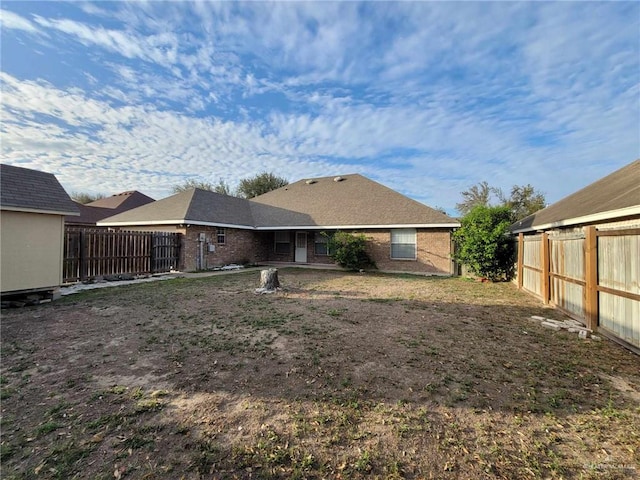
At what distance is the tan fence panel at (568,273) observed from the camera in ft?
18.9

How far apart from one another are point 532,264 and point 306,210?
1222 cm

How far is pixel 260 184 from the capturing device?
35094 mm

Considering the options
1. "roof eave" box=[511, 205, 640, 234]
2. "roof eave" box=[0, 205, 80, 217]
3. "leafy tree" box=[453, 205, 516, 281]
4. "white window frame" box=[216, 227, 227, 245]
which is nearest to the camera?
"roof eave" box=[511, 205, 640, 234]

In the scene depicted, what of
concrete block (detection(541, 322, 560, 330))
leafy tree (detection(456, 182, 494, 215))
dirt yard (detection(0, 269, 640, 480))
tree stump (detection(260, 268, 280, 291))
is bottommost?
dirt yard (detection(0, 269, 640, 480))

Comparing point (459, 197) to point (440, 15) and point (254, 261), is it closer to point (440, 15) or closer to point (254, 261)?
point (254, 261)

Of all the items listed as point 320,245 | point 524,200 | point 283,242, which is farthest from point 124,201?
point 524,200

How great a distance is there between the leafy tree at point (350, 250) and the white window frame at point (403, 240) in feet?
4.18

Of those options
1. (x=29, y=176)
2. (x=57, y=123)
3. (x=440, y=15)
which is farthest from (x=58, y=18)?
(x=440, y=15)

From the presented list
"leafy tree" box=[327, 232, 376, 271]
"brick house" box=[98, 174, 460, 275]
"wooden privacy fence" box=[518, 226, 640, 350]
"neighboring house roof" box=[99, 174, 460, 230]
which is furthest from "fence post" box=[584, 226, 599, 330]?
"leafy tree" box=[327, 232, 376, 271]

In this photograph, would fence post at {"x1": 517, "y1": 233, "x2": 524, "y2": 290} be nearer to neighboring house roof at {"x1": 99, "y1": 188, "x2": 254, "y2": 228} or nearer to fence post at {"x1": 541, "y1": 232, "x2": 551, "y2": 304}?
fence post at {"x1": 541, "y1": 232, "x2": 551, "y2": 304}

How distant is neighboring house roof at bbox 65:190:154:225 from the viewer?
2388 cm

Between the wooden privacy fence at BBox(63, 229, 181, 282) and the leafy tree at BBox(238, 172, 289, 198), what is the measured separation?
2156 cm

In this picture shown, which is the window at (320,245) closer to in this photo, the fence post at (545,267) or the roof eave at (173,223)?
the roof eave at (173,223)

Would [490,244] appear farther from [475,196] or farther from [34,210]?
[475,196]
